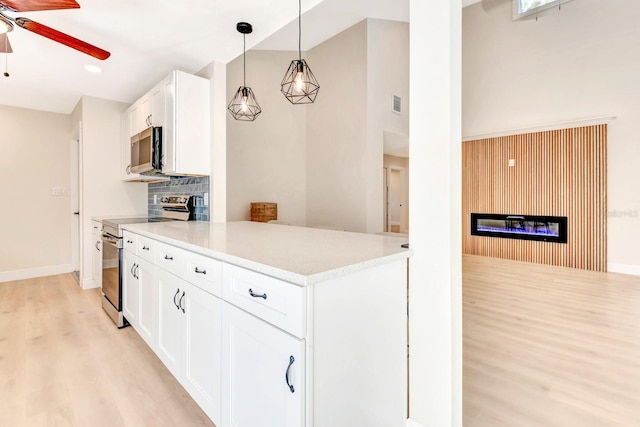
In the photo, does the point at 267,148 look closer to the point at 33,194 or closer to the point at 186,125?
the point at 186,125

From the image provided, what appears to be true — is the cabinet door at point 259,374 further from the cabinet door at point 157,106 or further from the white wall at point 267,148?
the white wall at point 267,148

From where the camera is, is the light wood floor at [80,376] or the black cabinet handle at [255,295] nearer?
the black cabinet handle at [255,295]

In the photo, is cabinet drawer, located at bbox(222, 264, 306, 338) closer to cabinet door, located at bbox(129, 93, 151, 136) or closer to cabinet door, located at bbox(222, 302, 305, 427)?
cabinet door, located at bbox(222, 302, 305, 427)

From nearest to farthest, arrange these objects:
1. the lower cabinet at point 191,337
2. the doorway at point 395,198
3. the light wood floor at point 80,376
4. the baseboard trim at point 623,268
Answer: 1. the lower cabinet at point 191,337
2. the light wood floor at point 80,376
3. the baseboard trim at point 623,268
4. the doorway at point 395,198

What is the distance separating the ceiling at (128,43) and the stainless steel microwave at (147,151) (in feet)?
2.06

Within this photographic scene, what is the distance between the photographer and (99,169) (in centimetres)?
391

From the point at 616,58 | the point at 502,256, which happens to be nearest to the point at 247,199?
the point at 502,256

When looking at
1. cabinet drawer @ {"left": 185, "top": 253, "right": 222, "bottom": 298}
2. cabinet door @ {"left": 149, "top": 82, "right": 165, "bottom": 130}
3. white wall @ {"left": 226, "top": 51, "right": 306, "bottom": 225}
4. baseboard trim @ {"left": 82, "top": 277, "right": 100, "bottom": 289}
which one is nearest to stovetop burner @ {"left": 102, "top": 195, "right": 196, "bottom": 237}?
cabinet door @ {"left": 149, "top": 82, "right": 165, "bottom": 130}

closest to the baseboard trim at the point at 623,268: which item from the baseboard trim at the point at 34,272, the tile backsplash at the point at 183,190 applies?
the tile backsplash at the point at 183,190

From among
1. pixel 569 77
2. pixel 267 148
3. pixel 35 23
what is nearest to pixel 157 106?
pixel 35 23

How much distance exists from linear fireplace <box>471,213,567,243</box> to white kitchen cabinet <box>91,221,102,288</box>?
246 inches

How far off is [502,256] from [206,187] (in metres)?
5.61

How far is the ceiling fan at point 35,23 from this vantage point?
1.67m

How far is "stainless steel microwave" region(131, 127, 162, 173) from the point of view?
2.87m
